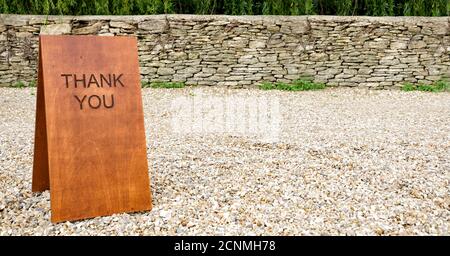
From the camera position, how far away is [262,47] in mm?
8695

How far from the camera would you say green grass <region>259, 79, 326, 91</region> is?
868 cm

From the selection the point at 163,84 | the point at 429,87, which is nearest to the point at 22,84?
the point at 163,84

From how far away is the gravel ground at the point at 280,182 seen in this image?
2.39 meters

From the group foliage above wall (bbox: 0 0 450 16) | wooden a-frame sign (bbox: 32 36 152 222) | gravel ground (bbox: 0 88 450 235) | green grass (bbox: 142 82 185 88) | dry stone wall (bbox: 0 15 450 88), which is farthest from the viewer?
foliage above wall (bbox: 0 0 450 16)

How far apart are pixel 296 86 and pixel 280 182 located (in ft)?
A: 19.4

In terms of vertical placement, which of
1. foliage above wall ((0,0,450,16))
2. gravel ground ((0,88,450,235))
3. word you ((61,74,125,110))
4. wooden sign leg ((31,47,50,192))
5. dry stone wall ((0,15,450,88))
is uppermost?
foliage above wall ((0,0,450,16))

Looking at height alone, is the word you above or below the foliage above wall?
below

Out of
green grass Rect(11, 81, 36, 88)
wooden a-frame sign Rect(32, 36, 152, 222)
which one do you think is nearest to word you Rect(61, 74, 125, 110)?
wooden a-frame sign Rect(32, 36, 152, 222)

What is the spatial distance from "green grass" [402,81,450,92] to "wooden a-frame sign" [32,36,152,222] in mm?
7854

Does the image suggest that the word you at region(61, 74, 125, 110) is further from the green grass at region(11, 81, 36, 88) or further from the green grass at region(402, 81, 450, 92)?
the green grass at region(402, 81, 450, 92)

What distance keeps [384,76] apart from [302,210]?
7181mm

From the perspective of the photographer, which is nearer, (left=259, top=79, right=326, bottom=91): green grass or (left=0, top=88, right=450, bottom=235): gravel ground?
(left=0, top=88, right=450, bottom=235): gravel ground

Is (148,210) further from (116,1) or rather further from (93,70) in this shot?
(116,1)
